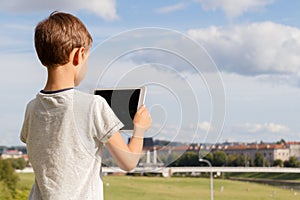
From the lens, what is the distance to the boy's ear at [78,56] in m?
1.08

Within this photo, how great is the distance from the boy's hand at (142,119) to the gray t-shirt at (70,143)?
3 cm

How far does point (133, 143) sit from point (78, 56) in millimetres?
181

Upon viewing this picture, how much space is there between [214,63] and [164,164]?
0.74 feet

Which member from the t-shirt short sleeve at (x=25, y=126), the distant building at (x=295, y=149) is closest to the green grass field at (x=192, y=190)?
the distant building at (x=295, y=149)

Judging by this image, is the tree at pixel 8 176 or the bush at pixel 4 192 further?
the tree at pixel 8 176

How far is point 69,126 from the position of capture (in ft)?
3.64

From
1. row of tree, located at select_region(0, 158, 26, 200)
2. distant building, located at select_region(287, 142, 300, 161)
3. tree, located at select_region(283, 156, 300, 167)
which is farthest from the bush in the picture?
distant building, located at select_region(287, 142, 300, 161)

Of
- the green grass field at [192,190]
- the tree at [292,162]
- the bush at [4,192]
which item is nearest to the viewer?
the bush at [4,192]

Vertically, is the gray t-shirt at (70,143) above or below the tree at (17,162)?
above

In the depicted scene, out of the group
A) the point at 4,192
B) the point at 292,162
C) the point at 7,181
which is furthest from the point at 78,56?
the point at 292,162

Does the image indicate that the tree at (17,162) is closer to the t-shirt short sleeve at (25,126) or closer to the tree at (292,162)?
the tree at (292,162)

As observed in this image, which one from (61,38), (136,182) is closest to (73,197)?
(61,38)

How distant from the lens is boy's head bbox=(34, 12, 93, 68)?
3.51ft

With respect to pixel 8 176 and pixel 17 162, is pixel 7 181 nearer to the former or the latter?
pixel 8 176
